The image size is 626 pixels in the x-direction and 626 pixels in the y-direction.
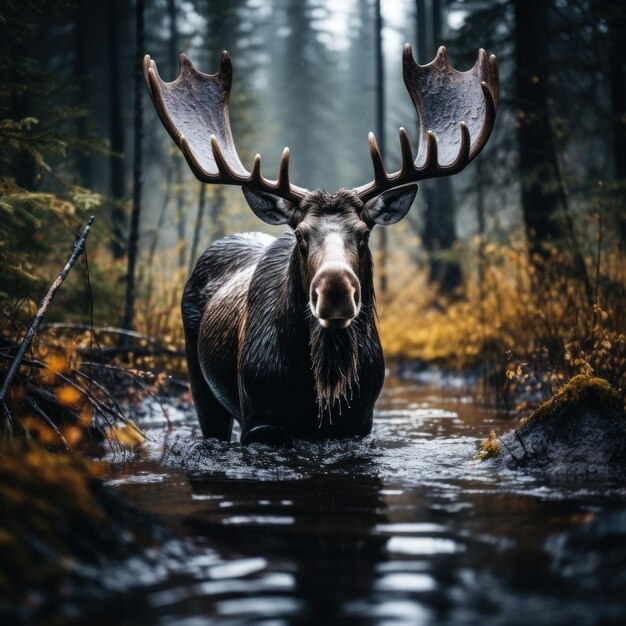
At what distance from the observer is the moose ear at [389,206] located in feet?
18.9

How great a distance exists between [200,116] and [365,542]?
14.7 ft

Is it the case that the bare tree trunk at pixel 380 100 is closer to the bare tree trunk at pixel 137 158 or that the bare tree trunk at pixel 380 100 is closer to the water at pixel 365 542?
the bare tree trunk at pixel 137 158

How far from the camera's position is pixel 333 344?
545 centimetres

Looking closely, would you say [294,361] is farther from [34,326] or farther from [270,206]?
[34,326]

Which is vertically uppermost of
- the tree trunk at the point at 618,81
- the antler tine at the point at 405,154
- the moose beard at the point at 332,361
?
the tree trunk at the point at 618,81

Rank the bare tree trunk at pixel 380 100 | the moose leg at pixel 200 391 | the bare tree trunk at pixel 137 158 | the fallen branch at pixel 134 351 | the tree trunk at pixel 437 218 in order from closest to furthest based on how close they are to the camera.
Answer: the moose leg at pixel 200 391 < the fallen branch at pixel 134 351 < the bare tree trunk at pixel 137 158 < the bare tree trunk at pixel 380 100 < the tree trunk at pixel 437 218

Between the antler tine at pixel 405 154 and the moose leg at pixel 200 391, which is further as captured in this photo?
the moose leg at pixel 200 391

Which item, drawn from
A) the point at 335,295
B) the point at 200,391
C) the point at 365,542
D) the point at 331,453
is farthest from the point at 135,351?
the point at 365,542

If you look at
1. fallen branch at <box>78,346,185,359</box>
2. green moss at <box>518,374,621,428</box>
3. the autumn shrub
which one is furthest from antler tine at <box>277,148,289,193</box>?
fallen branch at <box>78,346,185,359</box>

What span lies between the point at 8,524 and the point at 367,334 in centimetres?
347

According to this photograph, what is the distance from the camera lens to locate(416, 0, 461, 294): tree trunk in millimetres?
19438

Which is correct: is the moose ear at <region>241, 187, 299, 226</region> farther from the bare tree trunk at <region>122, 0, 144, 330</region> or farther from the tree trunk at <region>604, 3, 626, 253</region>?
the tree trunk at <region>604, 3, 626, 253</region>

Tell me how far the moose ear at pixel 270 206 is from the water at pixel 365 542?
1504 millimetres

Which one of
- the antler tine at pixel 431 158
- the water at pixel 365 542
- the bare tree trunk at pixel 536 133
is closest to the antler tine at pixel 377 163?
the antler tine at pixel 431 158
